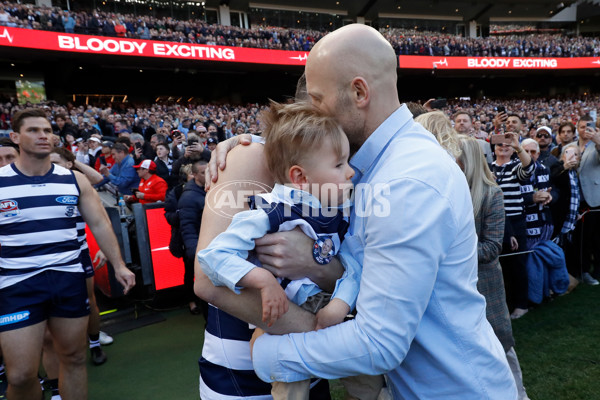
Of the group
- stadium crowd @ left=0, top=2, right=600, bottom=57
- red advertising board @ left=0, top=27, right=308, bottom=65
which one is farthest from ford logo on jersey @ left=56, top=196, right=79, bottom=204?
stadium crowd @ left=0, top=2, right=600, bottom=57

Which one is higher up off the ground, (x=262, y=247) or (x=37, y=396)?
(x=262, y=247)

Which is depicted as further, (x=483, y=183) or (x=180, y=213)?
(x=180, y=213)

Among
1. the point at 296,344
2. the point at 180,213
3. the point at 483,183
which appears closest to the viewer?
the point at 296,344

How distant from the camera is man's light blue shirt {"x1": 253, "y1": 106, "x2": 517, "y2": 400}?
93 cm

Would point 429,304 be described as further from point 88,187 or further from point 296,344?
point 88,187

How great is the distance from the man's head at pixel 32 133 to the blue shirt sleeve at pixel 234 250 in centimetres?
218

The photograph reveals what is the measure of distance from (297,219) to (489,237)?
2.04 metres

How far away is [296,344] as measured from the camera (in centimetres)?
102

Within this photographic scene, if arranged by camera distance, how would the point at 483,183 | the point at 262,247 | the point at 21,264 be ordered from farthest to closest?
1. the point at 483,183
2. the point at 21,264
3. the point at 262,247

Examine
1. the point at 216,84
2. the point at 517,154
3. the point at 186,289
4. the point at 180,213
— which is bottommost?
the point at 186,289

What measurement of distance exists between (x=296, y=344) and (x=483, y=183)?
2.27m

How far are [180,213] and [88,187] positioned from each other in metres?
1.01

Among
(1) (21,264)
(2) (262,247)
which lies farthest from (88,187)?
(2) (262,247)

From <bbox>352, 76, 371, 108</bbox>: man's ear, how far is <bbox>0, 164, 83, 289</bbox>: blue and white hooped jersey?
2368 millimetres
